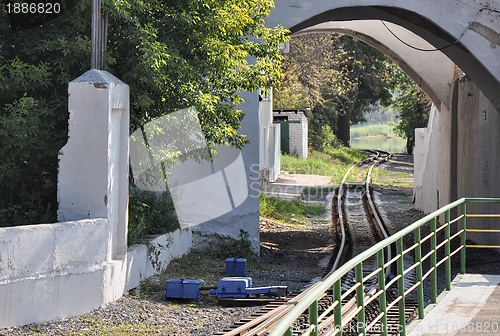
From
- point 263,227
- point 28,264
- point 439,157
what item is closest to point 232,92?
point 28,264

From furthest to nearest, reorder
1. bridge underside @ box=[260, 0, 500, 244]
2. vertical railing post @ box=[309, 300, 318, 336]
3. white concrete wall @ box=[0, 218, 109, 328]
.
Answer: bridge underside @ box=[260, 0, 500, 244]
white concrete wall @ box=[0, 218, 109, 328]
vertical railing post @ box=[309, 300, 318, 336]

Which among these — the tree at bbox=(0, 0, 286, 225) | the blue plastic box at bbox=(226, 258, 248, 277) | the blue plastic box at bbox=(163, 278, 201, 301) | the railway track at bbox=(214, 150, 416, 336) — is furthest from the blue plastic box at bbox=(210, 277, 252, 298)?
the tree at bbox=(0, 0, 286, 225)

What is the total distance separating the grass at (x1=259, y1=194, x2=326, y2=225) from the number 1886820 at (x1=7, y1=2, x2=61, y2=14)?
1051 cm

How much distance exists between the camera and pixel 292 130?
3722 cm

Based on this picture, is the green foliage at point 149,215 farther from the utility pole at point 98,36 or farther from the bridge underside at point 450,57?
the bridge underside at point 450,57

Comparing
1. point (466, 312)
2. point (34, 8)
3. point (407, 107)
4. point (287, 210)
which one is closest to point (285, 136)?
point (287, 210)

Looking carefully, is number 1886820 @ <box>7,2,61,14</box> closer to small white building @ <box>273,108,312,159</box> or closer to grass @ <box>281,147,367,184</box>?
grass @ <box>281,147,367,184</box>

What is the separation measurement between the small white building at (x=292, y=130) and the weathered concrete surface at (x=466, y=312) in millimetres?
29791

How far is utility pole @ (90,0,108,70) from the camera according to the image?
25.9 ft

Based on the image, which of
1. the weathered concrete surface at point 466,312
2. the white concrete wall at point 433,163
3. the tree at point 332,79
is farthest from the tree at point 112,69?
the tree at point 332,79

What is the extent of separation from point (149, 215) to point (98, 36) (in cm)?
348

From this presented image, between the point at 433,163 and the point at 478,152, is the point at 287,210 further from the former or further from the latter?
the point at 478,152

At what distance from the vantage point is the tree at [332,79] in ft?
98.8

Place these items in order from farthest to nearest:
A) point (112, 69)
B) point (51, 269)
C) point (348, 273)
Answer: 1. point (348, 273)
2. point (112, 69)
3. point (51, 269)
